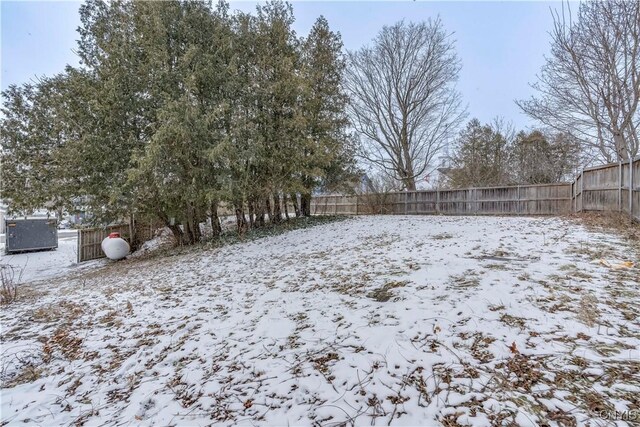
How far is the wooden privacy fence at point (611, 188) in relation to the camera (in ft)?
19.2

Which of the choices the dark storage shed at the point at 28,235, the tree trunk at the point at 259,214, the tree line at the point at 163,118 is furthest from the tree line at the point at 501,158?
the dark storage shed at the point at 28,235

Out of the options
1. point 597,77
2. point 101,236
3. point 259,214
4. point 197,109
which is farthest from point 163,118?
point 597,77

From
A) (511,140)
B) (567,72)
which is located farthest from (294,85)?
(511,140)

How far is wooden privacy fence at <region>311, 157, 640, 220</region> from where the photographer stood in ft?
21.3

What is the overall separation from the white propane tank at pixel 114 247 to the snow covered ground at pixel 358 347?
5556mm

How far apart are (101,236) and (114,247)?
1.96m

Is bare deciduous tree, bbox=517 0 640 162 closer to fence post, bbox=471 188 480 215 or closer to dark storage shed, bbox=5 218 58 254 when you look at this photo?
fence post, bbox=471 188 480 215

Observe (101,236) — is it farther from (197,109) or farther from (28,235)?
(197,109)

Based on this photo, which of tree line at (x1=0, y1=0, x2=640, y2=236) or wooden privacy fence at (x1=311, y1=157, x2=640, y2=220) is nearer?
wooden privacy fence at (x1=311, y1=157, x2=640, y2=220)

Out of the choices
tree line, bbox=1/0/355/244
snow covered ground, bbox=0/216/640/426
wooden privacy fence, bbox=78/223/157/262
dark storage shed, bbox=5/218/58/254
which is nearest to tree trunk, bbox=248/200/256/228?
tree line, bbox=1/0/355/244

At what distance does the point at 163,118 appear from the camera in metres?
7.50

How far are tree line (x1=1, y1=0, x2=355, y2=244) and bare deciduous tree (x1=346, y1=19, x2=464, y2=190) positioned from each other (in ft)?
25.3

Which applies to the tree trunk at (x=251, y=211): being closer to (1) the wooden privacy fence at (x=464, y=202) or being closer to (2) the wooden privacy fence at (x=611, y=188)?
(1) the wooden privacy fence at (x=464, y=202)

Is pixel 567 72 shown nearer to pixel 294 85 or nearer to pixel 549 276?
pixel 294 85
